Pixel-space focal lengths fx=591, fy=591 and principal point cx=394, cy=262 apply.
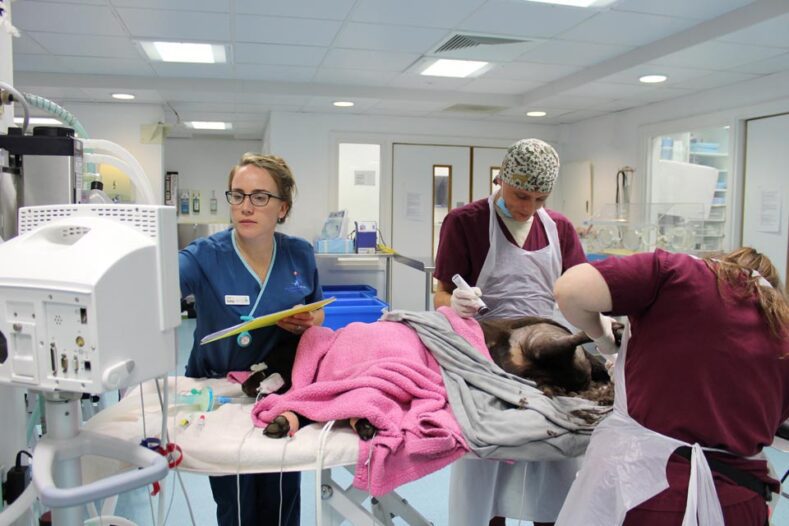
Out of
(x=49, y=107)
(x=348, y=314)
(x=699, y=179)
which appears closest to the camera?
(x=49, y=107)

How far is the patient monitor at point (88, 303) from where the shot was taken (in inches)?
33.3

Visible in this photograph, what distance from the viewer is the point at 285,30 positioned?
3.44 metres

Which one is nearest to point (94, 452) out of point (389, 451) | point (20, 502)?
point (20, 502)

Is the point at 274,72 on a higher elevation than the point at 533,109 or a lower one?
higher

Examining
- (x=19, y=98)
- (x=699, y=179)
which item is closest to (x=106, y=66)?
(x=19, y=98)

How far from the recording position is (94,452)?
0.98 m

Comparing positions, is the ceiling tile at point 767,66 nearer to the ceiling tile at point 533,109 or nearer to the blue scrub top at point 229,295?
the ceiling tile at point 533,109

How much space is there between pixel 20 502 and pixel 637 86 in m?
4.54

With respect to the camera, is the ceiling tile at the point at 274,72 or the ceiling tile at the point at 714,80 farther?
the ceiling tile at the point at 274,72

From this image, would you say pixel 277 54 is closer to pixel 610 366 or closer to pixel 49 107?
pixel 49 107

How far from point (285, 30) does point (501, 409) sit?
2.80m

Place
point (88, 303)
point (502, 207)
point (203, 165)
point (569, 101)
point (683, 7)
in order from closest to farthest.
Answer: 1. point (88, 303)
2. point (502, 207)
3. point (683, 7)
4. point (569, 101)
5. point (203, 165)

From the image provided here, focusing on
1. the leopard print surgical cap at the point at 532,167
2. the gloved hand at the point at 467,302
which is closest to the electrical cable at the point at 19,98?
the gloved hand at the point at 467,302

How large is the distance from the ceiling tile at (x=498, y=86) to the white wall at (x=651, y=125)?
1.10 m
